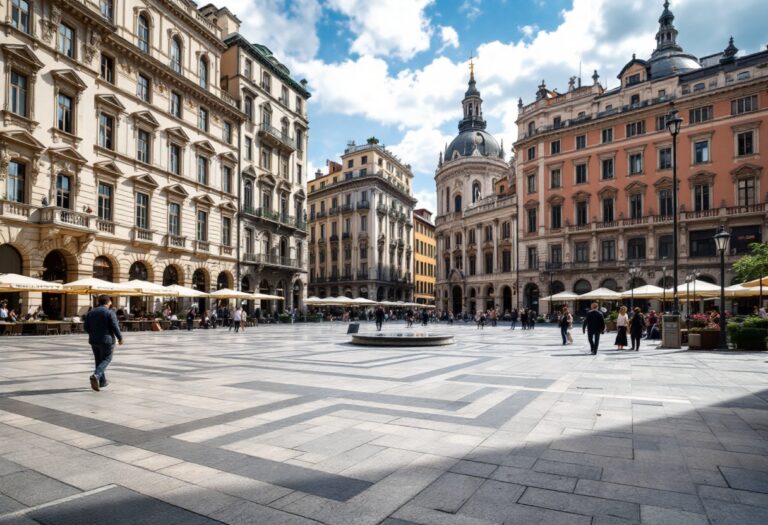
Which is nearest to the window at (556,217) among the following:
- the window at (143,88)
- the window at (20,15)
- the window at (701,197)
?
the window at (701,197)

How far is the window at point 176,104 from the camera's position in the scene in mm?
33888

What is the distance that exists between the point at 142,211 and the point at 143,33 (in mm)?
11768

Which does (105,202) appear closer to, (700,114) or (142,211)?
(142,211)

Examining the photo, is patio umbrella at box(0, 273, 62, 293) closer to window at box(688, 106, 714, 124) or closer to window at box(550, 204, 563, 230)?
window at box(550, 204, 563, 230)

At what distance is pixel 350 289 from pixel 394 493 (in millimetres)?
65066

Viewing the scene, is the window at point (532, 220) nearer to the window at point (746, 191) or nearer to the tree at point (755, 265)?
the window at point (746, 191)

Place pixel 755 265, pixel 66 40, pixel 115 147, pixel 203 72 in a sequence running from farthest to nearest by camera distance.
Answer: pixel 203 72
pixel 115 147
pixel 755 265
pixel 66 40

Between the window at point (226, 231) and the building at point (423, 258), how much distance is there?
44.7 m

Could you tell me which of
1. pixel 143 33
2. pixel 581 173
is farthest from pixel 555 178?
pixel 143 33

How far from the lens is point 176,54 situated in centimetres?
3472

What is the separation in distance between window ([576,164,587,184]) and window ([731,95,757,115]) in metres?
12.7

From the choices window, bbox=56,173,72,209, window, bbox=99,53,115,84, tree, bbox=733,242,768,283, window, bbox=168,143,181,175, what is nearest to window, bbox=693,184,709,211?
tree, bbox=733,242,768,283

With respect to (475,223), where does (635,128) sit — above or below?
above

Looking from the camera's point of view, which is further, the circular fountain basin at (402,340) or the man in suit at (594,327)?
the circular fountain basin at (402,340)
